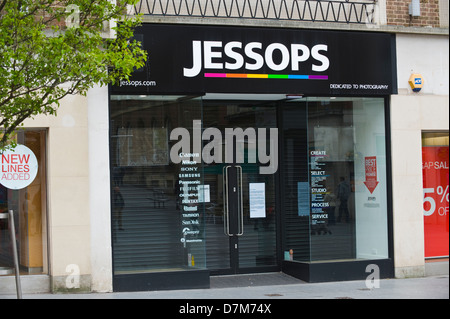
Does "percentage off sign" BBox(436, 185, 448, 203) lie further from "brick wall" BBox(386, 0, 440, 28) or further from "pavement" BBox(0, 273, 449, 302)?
"brick wall" BBox(386, 0, 440, 28)

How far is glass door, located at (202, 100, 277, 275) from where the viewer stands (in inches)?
493

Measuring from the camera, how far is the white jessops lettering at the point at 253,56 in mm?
11562

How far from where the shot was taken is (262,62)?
1189 centimetres

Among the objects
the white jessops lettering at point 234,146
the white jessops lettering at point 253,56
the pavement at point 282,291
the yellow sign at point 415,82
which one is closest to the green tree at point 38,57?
the white jessops lettering at point 253,56

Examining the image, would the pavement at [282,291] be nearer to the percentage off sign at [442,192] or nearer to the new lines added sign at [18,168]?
the percentage off sign at [442,192]

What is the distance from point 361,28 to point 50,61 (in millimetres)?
6549

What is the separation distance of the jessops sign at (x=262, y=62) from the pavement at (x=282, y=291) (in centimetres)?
332

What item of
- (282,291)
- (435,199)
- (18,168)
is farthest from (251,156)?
(18,168)

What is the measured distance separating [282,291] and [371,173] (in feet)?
9.89

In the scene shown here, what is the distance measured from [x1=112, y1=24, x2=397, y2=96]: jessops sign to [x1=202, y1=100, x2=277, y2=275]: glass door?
1048 millimetres

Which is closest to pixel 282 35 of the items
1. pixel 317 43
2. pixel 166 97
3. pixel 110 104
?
pixel 317 43

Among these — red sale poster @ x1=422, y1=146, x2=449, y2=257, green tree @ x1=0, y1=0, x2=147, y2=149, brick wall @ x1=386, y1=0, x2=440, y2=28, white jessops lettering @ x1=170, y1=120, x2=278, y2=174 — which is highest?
brick wall @ x1=386, y1=0, x2=440, y2=28

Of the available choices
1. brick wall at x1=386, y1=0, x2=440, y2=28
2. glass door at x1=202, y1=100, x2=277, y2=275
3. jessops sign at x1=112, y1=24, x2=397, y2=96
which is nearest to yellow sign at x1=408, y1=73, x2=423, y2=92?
jessops sign at x1=112, y1=24, x2=397, y2=96
